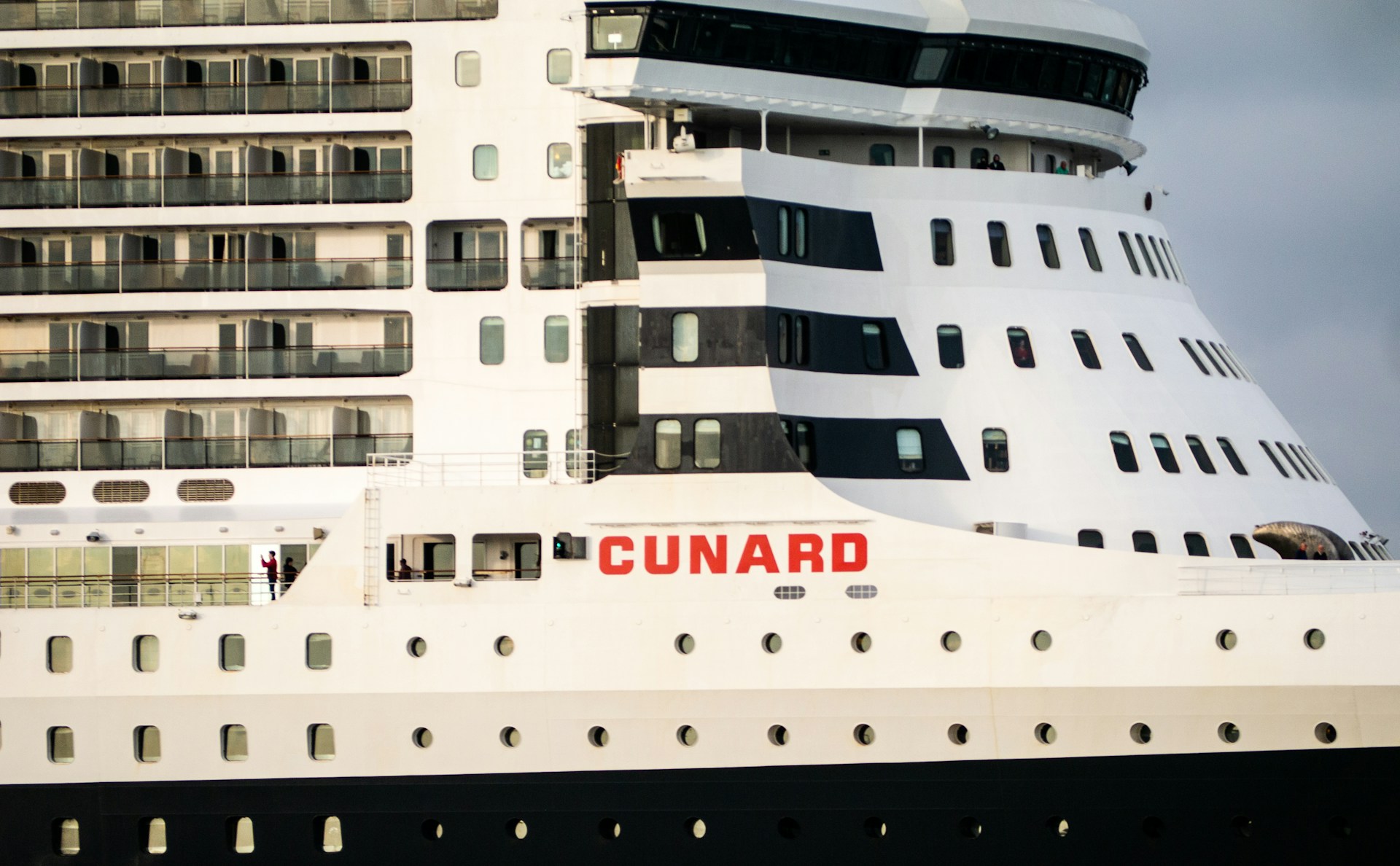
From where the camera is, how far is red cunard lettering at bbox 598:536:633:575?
28500 millimetres

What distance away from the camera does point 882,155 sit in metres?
32.1

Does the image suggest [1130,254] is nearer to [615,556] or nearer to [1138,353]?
[1138,353]

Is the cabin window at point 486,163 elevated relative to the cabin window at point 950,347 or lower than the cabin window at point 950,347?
elevated

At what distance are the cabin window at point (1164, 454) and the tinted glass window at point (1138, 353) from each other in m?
1.27

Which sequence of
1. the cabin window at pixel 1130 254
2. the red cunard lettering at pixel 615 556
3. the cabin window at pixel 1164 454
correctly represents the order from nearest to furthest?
1. the red cunard lettering at pixel 615 556
2. the cabin window at pixel 1164 454
3. the cabin window at pixel 1130 254

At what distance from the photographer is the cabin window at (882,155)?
32.1 meters

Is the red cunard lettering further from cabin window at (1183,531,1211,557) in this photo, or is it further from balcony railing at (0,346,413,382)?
cabin window at (1183,531,1211,557)

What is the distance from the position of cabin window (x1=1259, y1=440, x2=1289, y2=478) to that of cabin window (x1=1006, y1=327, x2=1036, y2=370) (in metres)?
3.95

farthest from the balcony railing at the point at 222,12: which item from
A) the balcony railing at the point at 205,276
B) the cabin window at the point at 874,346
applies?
the cabin window at the point at 874,346

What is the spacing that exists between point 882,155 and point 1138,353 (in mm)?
4857

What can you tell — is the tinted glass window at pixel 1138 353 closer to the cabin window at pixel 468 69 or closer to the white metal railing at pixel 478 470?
the white metal railing at pixel 478 470

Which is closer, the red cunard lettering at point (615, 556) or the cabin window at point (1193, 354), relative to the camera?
the red cunard lettering at point (615, 556)

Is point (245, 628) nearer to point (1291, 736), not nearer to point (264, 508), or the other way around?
point (264, 508)

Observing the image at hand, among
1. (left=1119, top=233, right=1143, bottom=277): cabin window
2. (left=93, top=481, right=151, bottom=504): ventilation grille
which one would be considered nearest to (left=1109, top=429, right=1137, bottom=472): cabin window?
(left=1119, top=233, right=1143, bottom=277): cabin window
